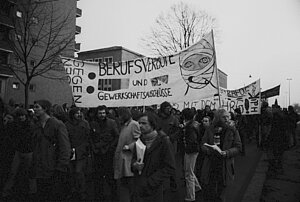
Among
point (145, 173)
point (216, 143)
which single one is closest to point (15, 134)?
point (145, 173)

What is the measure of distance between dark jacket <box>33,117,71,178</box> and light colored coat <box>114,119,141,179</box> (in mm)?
821

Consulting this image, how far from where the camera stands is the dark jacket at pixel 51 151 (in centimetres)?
452

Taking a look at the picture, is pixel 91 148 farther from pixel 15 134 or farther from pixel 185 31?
pixel 185 31

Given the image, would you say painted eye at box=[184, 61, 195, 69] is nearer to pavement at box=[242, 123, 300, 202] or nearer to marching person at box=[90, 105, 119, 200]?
marching person at box=[90, 105, 119, 200]

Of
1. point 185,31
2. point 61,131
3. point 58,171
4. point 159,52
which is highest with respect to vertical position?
point 185,31

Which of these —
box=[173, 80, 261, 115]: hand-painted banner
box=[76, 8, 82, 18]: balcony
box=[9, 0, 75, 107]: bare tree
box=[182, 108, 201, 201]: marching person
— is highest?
box=[76, 8, 82, 18]: balcony

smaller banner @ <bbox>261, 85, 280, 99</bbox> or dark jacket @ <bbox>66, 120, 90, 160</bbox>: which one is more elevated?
smaller banner @ <bbox>261, 85, 280, 99</bbox>

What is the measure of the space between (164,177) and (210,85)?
10.2 feet

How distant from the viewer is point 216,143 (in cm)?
454

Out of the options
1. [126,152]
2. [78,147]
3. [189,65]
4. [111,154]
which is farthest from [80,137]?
[189,65]

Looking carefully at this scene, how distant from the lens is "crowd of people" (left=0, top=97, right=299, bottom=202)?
3.53 m

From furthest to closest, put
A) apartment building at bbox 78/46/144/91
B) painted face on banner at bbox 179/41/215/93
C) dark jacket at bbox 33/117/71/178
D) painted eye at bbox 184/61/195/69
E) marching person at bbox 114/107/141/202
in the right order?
1. apartment building at bbox 78/46/144/91
2. painted eye at bbox 184/61/195/69
3. painted face on banner at bbox 179/41/215/93
4. dark jacket at bbox 33/117/71/178
5. marching person at bbox 114/107/141/202

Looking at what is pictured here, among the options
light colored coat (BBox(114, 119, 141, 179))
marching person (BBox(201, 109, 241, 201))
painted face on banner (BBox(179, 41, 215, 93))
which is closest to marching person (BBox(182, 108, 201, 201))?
marching person (BBox(201, 109, 241, 201))

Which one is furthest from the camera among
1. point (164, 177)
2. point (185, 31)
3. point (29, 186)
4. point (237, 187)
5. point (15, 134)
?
point (185, 31)
